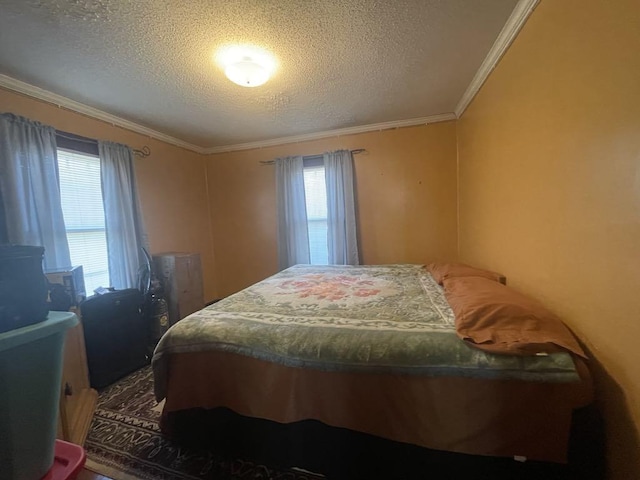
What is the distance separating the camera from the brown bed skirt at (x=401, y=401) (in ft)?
3.22

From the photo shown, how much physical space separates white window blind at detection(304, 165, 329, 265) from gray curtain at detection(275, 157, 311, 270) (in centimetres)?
9

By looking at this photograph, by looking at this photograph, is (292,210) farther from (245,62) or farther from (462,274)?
(462,274)

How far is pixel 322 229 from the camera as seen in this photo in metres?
3.78

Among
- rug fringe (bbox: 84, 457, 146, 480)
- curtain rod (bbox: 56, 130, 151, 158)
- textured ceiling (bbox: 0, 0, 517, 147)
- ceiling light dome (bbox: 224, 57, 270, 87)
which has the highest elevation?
textured ceiling (bbox: 0, 0, 517, 147)

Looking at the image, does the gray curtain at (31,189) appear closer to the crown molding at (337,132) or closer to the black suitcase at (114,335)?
the black suitcase at (114,335)

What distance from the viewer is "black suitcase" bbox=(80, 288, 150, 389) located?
87.0 inches

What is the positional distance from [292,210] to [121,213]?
198 centimetres

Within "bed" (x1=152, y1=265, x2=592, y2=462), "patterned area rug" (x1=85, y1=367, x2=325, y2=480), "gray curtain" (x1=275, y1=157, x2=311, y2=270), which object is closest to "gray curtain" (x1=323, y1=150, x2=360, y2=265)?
"gray curtain" (x1=275, y1=157, x2=311, y2=270)

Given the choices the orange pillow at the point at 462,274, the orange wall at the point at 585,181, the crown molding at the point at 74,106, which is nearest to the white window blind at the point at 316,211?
the orange pillow at the point at 462,274

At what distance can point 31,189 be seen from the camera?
2.11 metres

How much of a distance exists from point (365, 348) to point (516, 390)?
58 centimetres

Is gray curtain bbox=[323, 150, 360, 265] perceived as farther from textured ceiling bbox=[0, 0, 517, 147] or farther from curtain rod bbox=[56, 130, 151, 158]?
curtain rod bbox=[56, 130, 151, 158]

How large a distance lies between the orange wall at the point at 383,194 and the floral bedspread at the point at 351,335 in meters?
1.48

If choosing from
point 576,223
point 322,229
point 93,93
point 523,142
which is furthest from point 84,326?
point 523,142
